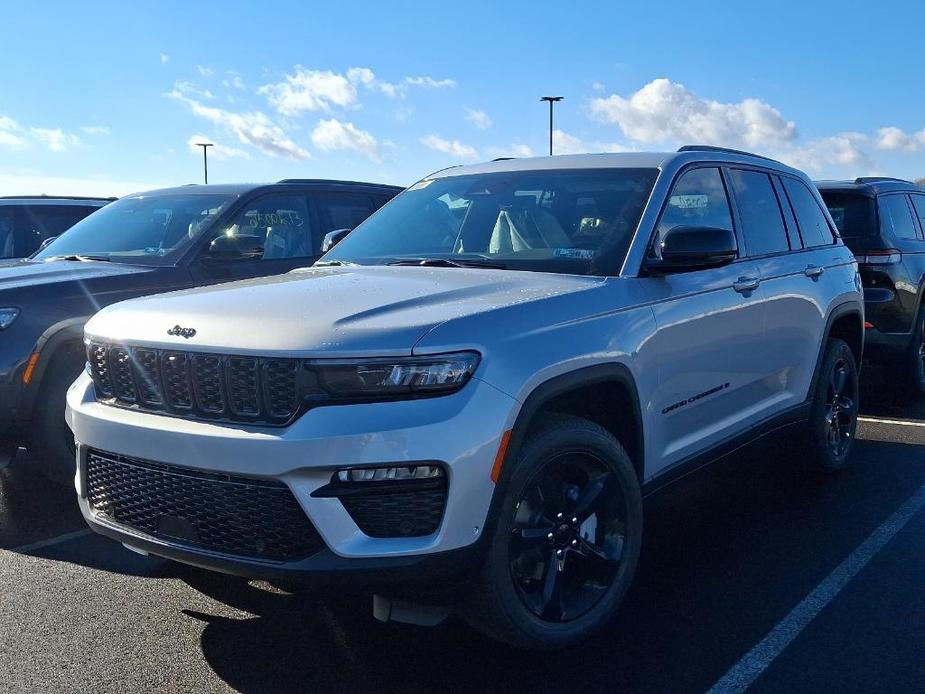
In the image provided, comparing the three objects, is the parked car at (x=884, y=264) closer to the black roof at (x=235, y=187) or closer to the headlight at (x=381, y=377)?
the black roof at (x=235, y=187)

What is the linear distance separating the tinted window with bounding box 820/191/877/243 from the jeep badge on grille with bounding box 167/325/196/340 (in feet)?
21.0

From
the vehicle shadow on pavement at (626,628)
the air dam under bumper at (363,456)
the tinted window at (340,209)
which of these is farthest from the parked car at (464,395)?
the tinted window at (340,209)

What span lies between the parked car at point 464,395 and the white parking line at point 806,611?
52 centimetres

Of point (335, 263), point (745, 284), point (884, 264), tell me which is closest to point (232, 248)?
point (335, 263)

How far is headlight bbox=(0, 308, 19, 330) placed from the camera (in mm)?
5105

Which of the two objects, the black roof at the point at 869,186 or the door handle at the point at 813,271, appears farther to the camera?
the black roof at the point at 869,186

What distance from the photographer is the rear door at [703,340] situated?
13.0ft

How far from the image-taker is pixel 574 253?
4062 millimetres

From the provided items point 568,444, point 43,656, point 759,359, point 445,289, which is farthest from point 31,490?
point 759,359

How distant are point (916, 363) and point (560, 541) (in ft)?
20.9

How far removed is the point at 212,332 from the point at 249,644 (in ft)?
4.05

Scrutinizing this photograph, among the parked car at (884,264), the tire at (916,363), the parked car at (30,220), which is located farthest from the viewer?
the parked car at (30,220)

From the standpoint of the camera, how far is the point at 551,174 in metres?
4.62

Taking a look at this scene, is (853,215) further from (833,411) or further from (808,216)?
(833,411)
